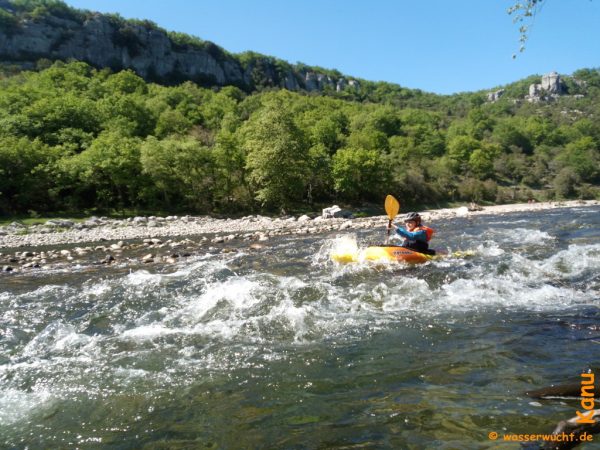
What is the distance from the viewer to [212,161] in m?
38.4

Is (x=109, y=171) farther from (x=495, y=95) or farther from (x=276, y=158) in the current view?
(x=495, y=95)

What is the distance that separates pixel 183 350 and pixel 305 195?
41204 millimetres

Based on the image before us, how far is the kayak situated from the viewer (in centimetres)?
1055

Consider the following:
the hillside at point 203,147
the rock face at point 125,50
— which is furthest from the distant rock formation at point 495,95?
the rock face at point 125,50

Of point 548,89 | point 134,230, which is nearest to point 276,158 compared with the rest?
point 134,230

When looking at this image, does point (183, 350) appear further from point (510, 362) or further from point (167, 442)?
point (510, 362)

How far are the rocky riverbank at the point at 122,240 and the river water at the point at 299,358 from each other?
A: 591 centimetres

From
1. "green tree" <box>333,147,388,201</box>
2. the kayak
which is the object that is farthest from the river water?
"green tree" <box>333,147,388,201</box>

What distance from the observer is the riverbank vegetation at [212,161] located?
3428 cm

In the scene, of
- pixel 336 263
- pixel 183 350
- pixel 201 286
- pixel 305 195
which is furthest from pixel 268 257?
pixel 305 195

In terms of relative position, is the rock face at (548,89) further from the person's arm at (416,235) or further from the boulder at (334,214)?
the person's arm at (416,235)

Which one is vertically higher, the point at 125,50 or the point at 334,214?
the point at 125,50

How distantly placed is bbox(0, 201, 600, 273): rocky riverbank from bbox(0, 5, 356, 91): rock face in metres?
99.9

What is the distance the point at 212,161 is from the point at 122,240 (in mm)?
18369
